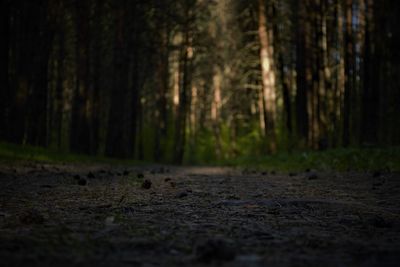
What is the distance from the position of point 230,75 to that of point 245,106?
2.92 metres

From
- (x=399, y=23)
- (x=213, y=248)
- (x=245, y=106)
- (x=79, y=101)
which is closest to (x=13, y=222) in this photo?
(x=213, y=248)

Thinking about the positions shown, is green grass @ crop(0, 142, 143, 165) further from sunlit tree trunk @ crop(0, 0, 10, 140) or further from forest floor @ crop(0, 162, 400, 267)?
forest floor @ crop(0, 162, 400, 267)

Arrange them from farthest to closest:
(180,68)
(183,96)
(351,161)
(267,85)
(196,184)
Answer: (180,68) < (183,96) < (267,85) < (351,161) < (196,184)

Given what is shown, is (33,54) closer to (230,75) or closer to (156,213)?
(156,213)

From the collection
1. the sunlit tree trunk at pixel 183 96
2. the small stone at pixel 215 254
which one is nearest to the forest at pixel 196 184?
the small stone at pixel 215 254

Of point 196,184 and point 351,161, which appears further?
point 351,161

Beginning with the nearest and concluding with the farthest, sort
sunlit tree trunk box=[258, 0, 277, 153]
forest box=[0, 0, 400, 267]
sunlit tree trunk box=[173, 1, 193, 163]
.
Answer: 1. forest box=[0, 0, 400, 267]
2. sunlit tree trunk box=[258, 0, 277, 153]
3. sunlit tree trunk box=[173, 1, 193, 163]

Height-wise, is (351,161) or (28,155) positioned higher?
(28,155)

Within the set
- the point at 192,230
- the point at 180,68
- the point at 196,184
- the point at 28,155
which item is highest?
the point at 180,68

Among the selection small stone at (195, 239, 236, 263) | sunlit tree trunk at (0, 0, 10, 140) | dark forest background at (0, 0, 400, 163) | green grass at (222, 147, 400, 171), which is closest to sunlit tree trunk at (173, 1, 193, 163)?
dark forest background at (0, 0, 400, 163)

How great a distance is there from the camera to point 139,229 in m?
2.86

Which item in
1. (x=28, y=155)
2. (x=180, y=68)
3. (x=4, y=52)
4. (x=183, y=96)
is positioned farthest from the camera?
(x=180, y=68)

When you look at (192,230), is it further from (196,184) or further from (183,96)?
(183,96)

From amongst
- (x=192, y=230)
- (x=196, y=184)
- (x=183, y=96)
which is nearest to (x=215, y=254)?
(x=192, y=230)
